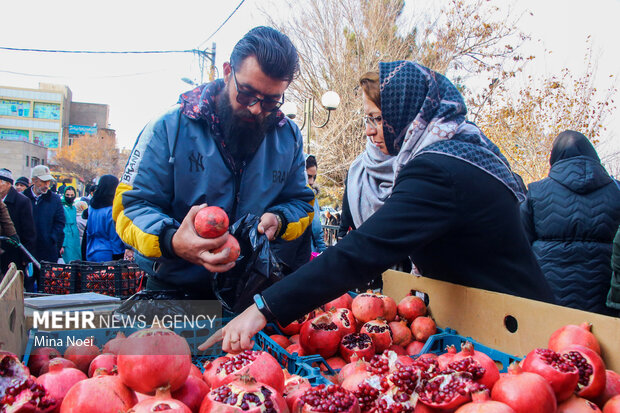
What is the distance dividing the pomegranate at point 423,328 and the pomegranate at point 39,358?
1487 millimetres

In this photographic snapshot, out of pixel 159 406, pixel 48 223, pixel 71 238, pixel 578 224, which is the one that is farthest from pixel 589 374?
pixel 71 238

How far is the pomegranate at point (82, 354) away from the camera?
59.6 inches

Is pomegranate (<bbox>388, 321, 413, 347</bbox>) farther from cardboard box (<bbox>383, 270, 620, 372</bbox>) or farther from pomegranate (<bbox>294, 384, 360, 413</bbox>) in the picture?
pomegranate (<bbox>294, 384, 360, 413</bbox>)

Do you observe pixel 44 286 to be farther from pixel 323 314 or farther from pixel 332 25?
pixel 332 25

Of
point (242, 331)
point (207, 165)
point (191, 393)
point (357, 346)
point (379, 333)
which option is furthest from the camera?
point (207, 165)

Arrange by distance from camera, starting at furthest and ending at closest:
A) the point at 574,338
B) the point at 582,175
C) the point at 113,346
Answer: the point at 582,175
the point at 113,346
the point at 574,338

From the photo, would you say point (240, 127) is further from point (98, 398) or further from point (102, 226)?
point (102, 226)

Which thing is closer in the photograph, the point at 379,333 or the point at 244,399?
the point at 244,399

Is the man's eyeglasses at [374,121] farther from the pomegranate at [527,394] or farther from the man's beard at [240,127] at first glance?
the pomegranate at [527,394]

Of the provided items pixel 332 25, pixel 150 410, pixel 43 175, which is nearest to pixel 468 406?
pixel 150 410

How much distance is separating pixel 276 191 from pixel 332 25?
1641 cm

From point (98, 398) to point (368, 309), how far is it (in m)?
1.30

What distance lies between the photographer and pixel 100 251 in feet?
19.4

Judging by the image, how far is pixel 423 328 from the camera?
195cm
